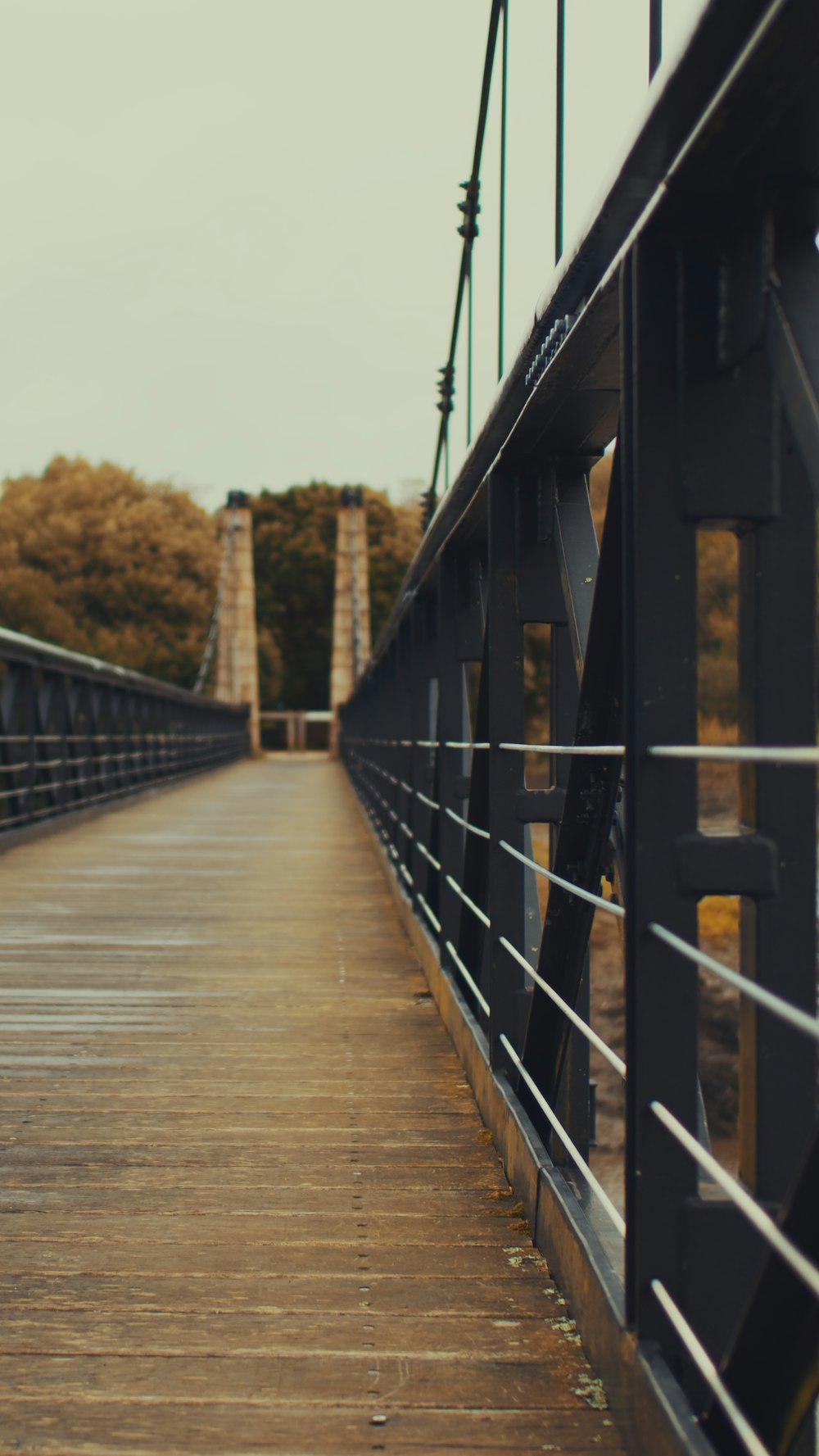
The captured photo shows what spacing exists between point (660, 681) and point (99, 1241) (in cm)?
108

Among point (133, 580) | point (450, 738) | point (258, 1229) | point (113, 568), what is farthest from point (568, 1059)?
point (113, 568)

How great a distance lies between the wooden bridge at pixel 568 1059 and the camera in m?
1.13

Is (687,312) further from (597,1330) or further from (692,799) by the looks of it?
(597,1330)

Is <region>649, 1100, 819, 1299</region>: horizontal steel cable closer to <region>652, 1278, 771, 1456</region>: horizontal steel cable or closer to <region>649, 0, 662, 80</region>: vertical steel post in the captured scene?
<region>652, 1278, 771, 1456</region>: horizontal steel cable

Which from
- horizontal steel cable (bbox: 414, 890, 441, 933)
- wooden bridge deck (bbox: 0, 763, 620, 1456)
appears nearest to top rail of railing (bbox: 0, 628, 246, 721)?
horizontal steel cable (bbox: 414, 890, 441, 933)

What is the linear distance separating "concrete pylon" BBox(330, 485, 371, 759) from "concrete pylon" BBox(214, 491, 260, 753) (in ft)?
5.10

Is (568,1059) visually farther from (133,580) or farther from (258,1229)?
(133,580)

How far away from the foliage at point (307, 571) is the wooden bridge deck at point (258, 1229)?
114 ft

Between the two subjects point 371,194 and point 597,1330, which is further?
point 371,194

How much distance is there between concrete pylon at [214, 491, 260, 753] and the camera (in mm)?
28359

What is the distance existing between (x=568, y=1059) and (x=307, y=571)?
133ft

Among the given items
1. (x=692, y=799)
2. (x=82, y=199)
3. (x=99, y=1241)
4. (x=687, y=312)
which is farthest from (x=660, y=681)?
(x=82, y=199)

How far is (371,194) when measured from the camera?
4.95m

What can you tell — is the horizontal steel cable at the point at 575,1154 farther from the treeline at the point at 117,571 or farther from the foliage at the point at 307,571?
the foliage at the point at 307,571
